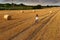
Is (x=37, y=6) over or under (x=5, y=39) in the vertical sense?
under

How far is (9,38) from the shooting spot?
13.9m

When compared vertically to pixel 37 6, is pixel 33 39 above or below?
above

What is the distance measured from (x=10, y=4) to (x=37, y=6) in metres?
17.0

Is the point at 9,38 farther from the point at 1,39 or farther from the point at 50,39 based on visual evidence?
the point at 50,39

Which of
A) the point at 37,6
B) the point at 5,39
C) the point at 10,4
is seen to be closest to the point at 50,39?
the point at 5,39

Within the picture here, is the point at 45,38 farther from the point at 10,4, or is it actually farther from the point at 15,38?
the point at 10,4

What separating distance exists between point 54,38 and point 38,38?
36.0 inches

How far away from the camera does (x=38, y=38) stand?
13773 mm

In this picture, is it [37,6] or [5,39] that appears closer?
[5,39]

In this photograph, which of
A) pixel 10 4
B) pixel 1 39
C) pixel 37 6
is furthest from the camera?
pixel 37 6

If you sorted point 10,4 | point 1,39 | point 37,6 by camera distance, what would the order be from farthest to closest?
1. point 37,6
2. point 10,4
3. point 1,39

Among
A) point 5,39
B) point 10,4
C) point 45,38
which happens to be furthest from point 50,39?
point 10,4

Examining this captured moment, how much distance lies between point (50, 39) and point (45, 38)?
0.41 metres

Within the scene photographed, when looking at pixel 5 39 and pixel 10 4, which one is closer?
pixel 5 39
